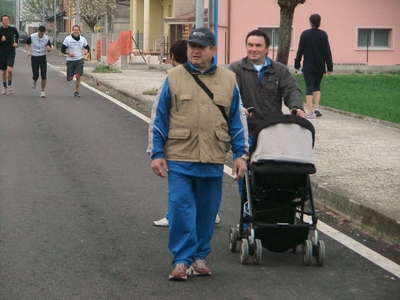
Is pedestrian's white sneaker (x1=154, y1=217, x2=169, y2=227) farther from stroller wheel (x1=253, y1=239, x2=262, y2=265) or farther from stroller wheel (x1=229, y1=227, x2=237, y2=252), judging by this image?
stroller wheel (x1=253, y1=239, x2=262, y2=265)

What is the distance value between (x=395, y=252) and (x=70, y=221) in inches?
114

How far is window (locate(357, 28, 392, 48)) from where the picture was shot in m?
44.8

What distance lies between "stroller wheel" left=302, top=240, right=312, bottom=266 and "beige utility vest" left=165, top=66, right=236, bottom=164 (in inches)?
41.1

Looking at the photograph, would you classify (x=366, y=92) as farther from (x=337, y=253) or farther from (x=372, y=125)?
(x=337, y=253)

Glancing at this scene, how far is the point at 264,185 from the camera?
7.22m

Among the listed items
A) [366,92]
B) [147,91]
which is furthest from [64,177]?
[366,92]

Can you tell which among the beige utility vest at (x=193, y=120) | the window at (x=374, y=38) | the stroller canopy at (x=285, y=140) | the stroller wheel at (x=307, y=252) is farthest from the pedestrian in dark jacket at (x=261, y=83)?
the window at (x=374, y=38)

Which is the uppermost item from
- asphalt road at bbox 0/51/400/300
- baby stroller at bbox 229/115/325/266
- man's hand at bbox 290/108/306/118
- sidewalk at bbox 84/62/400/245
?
man's hand at bbox 290/108/306/118

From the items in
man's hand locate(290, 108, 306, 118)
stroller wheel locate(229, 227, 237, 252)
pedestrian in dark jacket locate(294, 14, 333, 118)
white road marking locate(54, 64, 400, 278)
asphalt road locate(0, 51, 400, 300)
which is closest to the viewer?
asphalt road locate(0, 51, 400, 300)

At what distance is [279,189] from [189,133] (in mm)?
996

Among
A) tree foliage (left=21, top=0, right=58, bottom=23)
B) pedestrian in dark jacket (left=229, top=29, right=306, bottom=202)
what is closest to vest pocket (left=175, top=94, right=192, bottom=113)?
pedestrian in dark jacket (left=229, top=29, right=306, bottom=202)

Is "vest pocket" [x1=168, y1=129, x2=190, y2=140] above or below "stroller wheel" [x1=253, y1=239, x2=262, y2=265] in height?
above

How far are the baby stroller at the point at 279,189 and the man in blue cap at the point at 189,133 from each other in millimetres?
418

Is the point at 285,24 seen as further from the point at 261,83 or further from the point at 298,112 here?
the point at 298,112
